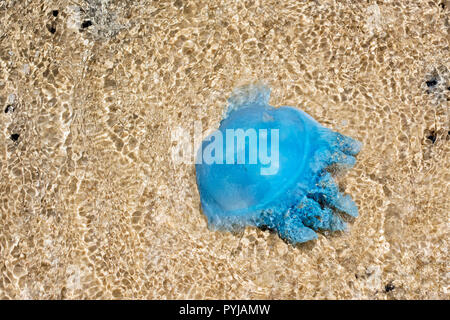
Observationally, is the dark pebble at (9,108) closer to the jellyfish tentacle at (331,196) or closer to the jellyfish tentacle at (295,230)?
the jellyfish tentacle at (295,230)

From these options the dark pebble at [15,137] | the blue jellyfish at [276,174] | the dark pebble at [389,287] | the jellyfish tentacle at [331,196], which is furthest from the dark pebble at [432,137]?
the dark pebble at [15,137]

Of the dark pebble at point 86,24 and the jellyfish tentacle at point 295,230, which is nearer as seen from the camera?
the jellyfish tentacle at point 295,230

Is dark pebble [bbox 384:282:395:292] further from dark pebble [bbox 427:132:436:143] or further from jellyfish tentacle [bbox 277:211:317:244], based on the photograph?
dark pebble [bbox 427:132:436:143]

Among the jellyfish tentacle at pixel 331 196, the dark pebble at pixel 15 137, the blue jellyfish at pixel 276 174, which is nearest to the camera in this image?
the blue jellyfish at pixel 276 174

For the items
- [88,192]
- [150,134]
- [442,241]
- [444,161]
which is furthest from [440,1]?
[88,192]

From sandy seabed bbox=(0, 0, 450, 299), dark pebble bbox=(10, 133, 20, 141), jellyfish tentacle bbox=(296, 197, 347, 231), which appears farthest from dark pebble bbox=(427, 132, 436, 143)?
dark pebble bbox=(10, 133, 20, 141)

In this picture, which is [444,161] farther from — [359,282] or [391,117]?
[359,282]

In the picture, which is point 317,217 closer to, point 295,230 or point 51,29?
point 295,230
